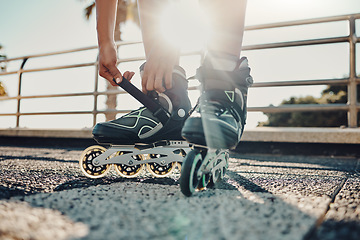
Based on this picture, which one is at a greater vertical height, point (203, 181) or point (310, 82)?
Answer: point (310, 82)

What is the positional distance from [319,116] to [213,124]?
2675 cm

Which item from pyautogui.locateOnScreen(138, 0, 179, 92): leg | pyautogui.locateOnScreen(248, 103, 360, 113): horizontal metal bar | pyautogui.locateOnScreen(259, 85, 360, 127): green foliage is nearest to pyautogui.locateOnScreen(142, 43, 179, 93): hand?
pyautogui.locateOnScreen(138, 0, 179, 92): leg

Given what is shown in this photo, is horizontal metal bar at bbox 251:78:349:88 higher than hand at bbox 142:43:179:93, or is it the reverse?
horizontal metal bar at bbox 251:78:349:88

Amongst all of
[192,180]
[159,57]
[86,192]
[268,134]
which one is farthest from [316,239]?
[268,134]

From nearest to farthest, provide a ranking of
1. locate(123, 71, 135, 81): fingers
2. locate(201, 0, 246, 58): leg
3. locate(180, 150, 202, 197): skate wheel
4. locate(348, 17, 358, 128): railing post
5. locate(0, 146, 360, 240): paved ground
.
Answer: locate(0, 146, 360, 240): paved ground, locate(180, 150, 202, 197): skate wheel, locate(201, 0, 246, 58): leg, locate(123, 71, 135, 81): fingers, locate(348, 17, 358, 128): railing post

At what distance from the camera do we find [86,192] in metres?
0.87

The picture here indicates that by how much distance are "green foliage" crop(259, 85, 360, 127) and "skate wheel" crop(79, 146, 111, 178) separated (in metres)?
21.3

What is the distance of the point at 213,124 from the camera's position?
2.97 ft

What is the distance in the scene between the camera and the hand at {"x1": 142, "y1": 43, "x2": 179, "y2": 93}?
1145 millimetres

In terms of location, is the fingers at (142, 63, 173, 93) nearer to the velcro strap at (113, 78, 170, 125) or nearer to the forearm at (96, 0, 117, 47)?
the velcro strap at (113, 78, 170, 125)

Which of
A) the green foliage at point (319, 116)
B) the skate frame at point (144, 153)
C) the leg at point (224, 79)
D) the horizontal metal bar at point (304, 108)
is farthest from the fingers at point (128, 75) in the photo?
the green foliage at point (319, 116)

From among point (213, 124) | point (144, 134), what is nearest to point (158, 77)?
point (144, 134)

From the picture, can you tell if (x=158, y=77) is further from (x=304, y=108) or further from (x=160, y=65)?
(x=304, y=108)

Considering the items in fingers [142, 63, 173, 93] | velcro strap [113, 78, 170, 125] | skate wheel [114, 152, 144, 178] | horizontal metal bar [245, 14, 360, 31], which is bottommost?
skate wheel [114, 152, 144, 178]
